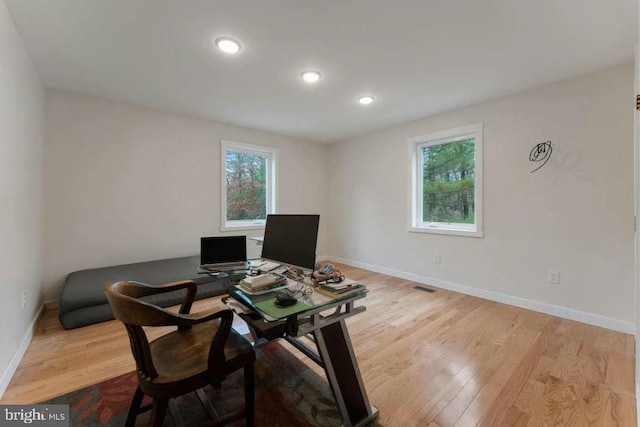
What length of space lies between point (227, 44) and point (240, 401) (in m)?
2.56

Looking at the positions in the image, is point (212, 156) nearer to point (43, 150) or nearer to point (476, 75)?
point (43, 150)

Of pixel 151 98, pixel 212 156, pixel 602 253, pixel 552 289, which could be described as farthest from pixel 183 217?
pixel 602 253

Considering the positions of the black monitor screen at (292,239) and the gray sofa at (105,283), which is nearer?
the black monitor screen at (292,239)

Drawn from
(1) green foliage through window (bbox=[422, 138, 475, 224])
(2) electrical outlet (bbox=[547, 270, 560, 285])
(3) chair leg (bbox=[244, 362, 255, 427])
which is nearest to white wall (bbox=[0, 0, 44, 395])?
(3) chair leg (bbox=[244, 362, 255, 427])

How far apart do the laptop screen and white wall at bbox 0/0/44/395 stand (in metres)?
1.25

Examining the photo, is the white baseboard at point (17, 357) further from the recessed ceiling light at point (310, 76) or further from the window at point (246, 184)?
the recessed ceiling light at point (310, 76)

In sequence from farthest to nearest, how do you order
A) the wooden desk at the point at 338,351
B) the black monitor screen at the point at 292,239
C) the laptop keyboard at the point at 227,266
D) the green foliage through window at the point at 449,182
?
the green foliage through window at the point at 449,182 → the laptop keyboard at the point at 227,266 → the black monitor screen at the point at 292,239 → the wooden desk at the point at 338,351

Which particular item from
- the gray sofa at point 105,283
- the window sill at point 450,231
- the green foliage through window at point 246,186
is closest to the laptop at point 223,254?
the gray sofa at point 105,283

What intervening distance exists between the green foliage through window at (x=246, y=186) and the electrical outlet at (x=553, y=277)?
4.01 m

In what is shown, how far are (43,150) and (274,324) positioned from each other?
11.3ft

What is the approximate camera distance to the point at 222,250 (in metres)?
2.05

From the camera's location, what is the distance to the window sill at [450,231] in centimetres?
343

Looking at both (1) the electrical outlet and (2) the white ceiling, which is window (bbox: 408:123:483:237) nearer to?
(2) the white ceiling

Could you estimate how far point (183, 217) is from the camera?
3871mm
